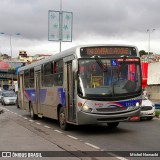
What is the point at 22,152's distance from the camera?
9664 mm

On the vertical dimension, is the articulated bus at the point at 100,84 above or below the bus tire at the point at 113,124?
above

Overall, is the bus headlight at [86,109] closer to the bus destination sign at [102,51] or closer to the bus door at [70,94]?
the bus door at [70,94]

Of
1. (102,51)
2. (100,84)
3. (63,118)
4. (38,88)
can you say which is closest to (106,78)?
(100,84)

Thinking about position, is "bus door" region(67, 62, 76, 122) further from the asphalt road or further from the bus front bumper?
the asphalt road

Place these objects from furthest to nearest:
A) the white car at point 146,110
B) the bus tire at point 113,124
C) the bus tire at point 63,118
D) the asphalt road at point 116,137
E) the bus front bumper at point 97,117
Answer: the white car at point 146,110, the bus tire at point 113,124, the bus tire at point 63,118, the bus front bumper at point 97,117, the asphalt road at point 116,137

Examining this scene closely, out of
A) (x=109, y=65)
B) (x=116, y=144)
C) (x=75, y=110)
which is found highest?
(x=109, y=65)

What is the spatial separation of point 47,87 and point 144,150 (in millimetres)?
7905

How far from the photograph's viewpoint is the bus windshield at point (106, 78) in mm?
12695

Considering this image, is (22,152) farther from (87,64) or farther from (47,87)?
(47,87)

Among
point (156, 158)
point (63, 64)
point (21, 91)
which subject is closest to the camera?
point (156, 158)

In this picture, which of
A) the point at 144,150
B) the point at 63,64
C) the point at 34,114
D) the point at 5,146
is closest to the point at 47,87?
the point at 63,64

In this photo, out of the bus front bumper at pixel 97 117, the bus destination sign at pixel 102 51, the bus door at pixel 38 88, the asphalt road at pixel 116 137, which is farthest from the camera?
the bus door at pixel 38 88

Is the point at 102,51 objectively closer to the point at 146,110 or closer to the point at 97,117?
the point at 97,117

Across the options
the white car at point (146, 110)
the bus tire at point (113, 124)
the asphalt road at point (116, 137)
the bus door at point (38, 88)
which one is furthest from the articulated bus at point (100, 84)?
the white car at point (146, 110)
